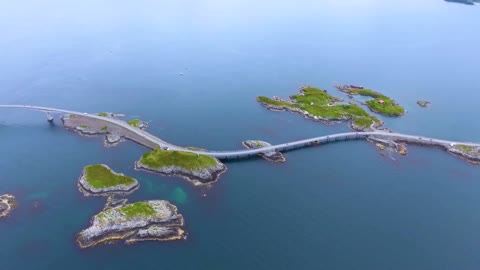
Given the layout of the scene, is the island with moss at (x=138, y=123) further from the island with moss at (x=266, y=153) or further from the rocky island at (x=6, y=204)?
the rocky island at (x=6, y=204)

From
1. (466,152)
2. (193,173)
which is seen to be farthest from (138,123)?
(466,152)

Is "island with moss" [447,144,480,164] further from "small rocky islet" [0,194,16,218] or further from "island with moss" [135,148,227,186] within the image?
"small rocky islet" [0,194,16,218]

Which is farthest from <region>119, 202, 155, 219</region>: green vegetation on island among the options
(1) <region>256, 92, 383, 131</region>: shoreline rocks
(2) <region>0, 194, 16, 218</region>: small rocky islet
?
(1) <region>256, 92, 383, 131</region>: shoreline rocks

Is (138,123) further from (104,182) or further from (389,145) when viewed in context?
(389,145)

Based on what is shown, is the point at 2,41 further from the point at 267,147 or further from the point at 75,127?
the point at 267,147

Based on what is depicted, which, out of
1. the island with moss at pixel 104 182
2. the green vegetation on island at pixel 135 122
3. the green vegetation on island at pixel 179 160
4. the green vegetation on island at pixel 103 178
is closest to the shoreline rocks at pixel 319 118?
the green vegetation on island at pixel 179 160

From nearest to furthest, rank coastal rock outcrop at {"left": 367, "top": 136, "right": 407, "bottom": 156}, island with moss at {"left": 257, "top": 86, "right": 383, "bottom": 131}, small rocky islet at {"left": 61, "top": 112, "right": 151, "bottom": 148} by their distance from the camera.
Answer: small rocky islet at {"left": 61, "top": 112, "right": 151, "bottom": 148}
coastal rock outcrop at {"left": 367, "top": 136, "right": 407, "bottom": 156}
island with moss at {"left": 257, "top": 86, "right": 383, "bottom": 131}
